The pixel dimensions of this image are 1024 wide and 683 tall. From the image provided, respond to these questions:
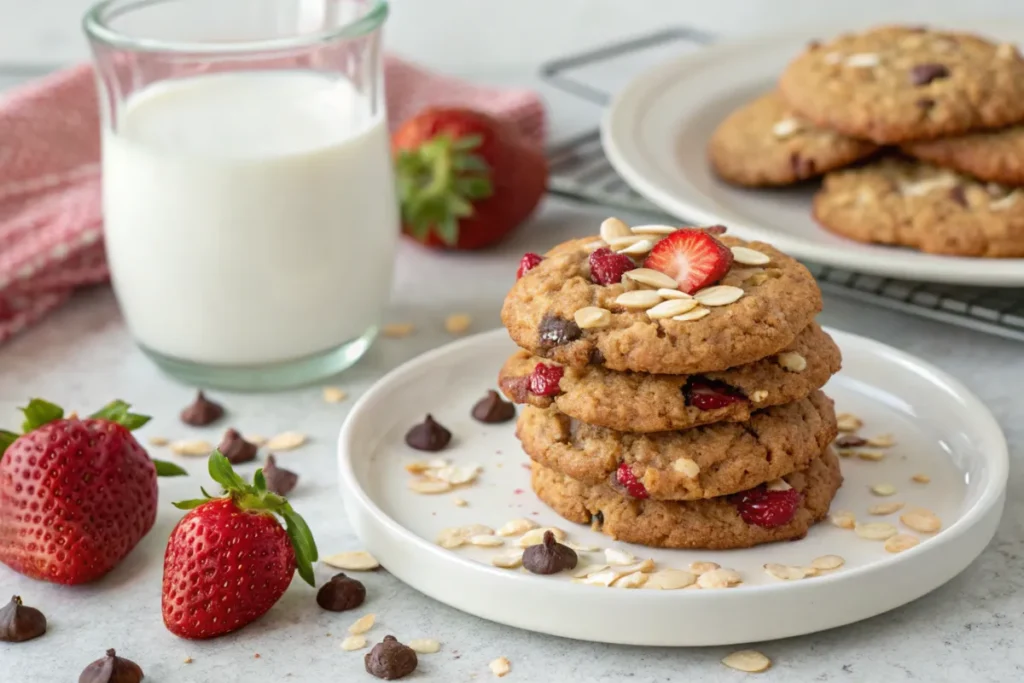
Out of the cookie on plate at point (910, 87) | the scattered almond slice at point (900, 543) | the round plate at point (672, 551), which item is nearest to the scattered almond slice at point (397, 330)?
the round plate at point (672, 551)

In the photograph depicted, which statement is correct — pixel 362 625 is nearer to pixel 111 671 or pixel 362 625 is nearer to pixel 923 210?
pixel 111 671

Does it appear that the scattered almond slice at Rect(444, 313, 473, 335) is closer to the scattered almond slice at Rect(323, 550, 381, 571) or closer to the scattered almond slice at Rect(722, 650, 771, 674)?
the scattered almond slice at Rect(323, 550, 381, 571)

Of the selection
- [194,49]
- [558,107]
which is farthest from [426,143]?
[558,107]

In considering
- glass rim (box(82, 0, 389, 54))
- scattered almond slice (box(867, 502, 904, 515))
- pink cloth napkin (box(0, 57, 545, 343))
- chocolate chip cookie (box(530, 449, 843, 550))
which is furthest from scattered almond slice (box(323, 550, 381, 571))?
pink cloth napkin (box(0, 57, 545, 343))

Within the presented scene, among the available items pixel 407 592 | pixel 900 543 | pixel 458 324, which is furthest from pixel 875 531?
pixel 458 324

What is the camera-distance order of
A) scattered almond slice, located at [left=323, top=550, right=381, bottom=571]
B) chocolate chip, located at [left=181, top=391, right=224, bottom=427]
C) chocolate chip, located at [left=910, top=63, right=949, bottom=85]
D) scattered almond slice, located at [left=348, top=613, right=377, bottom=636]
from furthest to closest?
chocolate chip, located at [left=910, top=63, right=949, bottom=85], chocolate chip, located at [left=181, top=391, right=224, bottom=427], scattered almond slice, located at [left=323, top=550, right=381, bottom=571], scattered almond slice, located at [left=348, top=613, right=377, bottom=636]

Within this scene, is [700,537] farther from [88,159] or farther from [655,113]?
[88,159]
